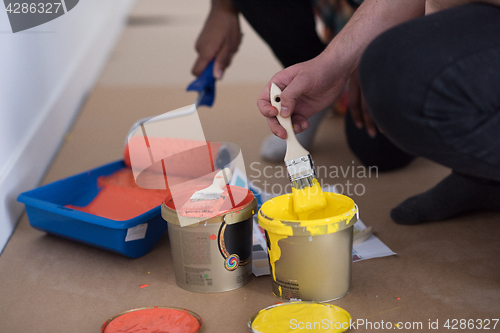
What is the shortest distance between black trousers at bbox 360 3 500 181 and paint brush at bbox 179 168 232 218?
31cm

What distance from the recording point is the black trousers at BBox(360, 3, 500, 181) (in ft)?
2.05

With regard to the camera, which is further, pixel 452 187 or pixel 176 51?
pixel 176 51

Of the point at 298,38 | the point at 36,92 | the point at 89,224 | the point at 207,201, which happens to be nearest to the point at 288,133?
the point at 207,201

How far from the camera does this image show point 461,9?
0.70 metres

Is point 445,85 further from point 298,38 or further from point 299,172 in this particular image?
point 298,38

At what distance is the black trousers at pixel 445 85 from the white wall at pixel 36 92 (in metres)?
0.85

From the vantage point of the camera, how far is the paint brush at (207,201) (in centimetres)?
80

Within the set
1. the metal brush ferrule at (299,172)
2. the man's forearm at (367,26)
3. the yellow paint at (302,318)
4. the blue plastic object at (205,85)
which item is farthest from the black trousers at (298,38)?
the yellow paint at (302,318)

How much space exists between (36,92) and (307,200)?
3.45 feet

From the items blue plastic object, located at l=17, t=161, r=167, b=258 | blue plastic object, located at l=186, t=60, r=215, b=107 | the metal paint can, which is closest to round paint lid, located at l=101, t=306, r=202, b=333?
the metal paint can

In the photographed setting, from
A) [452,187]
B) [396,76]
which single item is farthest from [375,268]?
[396,76]

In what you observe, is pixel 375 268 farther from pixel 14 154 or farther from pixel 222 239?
pixel 14 154

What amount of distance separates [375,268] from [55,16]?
145 centimetres

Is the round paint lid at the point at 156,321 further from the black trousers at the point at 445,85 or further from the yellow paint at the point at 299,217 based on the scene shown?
the black trousers at the point at 445,85
